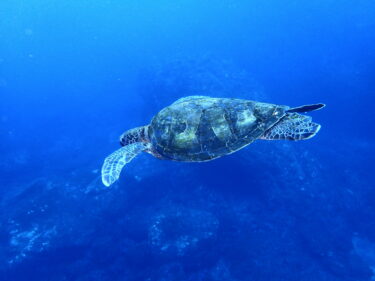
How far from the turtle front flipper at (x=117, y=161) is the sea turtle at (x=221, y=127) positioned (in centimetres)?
3

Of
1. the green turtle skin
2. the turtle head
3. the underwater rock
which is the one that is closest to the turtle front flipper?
the turtle head

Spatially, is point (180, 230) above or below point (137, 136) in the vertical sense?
below

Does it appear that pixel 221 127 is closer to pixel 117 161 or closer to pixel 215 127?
pixel 215 127

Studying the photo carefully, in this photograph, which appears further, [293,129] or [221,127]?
[221,127]

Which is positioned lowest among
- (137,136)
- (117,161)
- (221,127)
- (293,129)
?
(293,129)

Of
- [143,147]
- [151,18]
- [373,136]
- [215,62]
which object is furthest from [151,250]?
[151,18]

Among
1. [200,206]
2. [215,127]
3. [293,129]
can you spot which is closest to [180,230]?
[200,206]

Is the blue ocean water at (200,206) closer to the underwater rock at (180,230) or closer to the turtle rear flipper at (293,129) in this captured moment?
the underwater rock at (180,230)

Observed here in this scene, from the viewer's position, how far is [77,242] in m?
16.5

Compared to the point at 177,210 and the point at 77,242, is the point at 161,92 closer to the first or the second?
the point at 177,210

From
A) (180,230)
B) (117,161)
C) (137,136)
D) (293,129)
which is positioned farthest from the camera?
(180,230)

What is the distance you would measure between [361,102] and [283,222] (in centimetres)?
2397

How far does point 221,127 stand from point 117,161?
2887 mm

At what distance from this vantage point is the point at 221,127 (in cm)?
618
